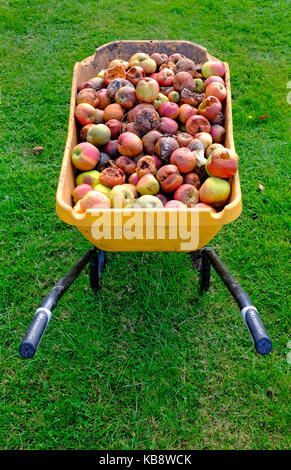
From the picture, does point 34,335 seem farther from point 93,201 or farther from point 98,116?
point 98,116

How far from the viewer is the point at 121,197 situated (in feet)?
6.60

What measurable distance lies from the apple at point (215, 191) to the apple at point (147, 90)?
0.72m

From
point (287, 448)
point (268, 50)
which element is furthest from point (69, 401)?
point (268, 50)

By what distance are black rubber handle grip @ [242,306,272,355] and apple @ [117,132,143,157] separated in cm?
113

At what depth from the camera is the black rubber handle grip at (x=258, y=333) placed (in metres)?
1.61

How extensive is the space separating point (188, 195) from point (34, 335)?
1.06m

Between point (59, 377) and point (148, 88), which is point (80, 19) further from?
point (59, 377)

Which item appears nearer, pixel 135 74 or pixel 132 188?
pixel 132 188

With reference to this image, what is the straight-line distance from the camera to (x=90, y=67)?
2.78 meters

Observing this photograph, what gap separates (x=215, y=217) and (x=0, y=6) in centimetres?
552

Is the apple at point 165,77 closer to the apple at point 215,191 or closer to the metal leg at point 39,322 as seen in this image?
the apple at point 215,191

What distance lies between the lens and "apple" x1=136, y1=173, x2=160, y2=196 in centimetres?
210

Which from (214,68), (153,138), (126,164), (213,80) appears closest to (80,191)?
(126,164)

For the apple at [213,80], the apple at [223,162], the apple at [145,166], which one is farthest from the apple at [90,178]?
the apple at [213,80]
